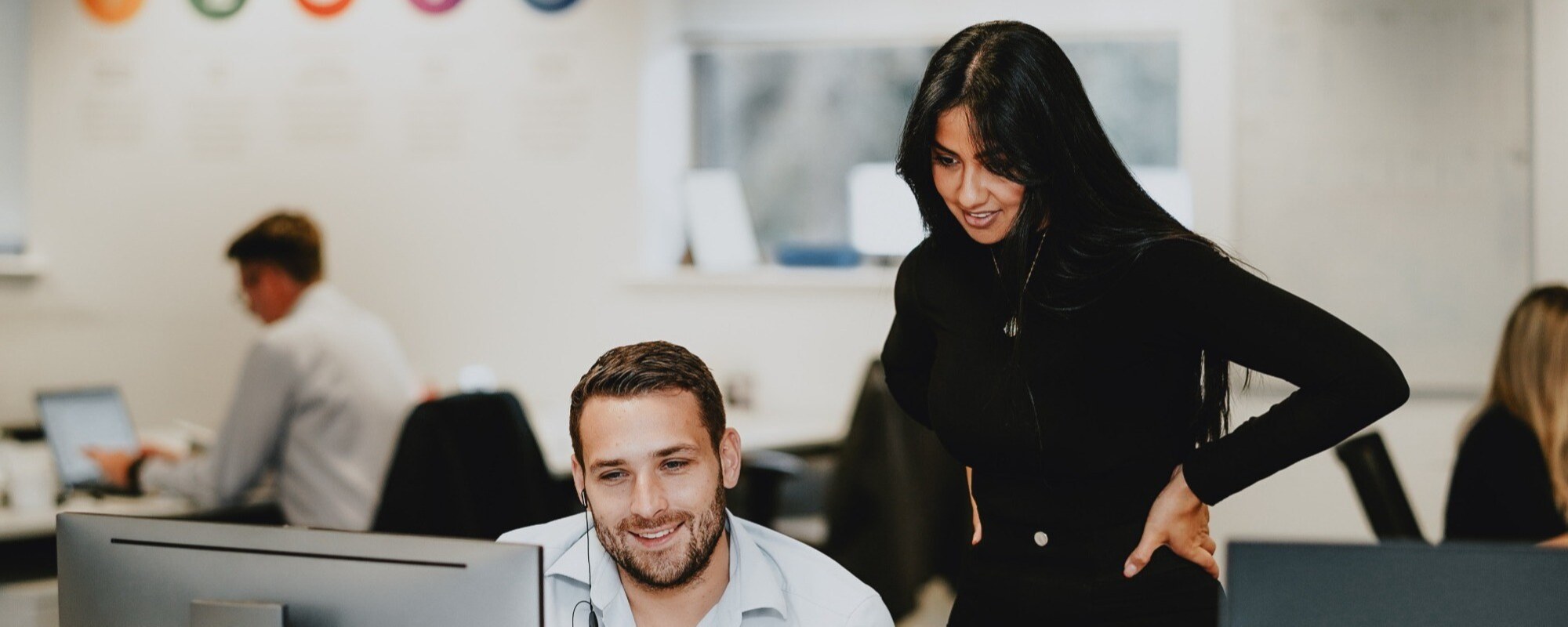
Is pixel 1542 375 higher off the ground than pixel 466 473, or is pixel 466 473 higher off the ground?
pixel 1542 375

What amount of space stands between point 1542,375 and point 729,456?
194 cm

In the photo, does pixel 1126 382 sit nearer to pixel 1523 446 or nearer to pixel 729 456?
pixel 729 456

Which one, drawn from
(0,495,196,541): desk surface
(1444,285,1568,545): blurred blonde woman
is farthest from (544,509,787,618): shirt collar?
(1444,285,1568,545): blurred blonde woman

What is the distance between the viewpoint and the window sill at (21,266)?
511 cm

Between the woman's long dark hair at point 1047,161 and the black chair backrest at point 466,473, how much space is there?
4.13ft

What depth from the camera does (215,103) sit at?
5.09 meters

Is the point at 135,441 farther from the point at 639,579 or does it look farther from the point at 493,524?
the point at 639,579

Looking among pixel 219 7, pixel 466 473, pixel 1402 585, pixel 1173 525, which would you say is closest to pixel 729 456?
pixel 1173 525

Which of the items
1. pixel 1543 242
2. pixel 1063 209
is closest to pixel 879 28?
pixel 1543 242

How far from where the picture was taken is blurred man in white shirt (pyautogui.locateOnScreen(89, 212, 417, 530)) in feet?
10.8

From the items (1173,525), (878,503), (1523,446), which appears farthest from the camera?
(878,503)

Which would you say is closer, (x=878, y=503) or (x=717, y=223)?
(x=878, y=503)

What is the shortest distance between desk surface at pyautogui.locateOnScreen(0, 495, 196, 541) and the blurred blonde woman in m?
2.58

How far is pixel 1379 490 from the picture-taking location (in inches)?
103
